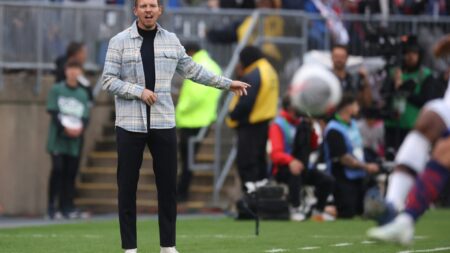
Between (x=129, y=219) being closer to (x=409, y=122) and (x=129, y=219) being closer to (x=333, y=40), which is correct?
(x=409, y=122)

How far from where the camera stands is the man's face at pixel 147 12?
1227 centimetres

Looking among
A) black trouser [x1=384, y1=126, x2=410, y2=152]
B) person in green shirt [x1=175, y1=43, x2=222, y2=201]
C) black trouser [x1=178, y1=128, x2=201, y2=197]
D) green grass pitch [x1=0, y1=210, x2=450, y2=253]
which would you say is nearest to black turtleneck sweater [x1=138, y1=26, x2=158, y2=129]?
green grass pitch [x1=0, y1=210, x2=450, y2=253]

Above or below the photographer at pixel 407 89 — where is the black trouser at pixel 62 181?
below

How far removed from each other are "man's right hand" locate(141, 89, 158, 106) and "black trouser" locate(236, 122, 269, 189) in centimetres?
762

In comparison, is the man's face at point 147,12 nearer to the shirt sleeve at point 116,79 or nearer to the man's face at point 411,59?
the shirt sleeve at point 116,79

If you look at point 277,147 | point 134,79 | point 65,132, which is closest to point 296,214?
point 277,147

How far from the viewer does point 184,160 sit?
22.7 metres

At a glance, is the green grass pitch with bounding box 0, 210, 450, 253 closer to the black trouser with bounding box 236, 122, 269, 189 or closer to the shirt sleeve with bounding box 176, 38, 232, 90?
the black trouser with bounding box 236, 122, 269, 189

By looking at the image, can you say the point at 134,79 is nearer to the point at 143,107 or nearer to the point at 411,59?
the point at 143,107

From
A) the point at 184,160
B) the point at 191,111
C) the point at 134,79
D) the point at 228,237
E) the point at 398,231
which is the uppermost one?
the point at 134,79

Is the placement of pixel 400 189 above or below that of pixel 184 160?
above

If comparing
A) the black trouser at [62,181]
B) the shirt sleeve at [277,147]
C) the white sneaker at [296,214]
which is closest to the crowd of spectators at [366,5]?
the black trouser at [62,181]

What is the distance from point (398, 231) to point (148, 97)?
3.12 meters

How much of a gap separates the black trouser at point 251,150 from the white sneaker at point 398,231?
9919mm
